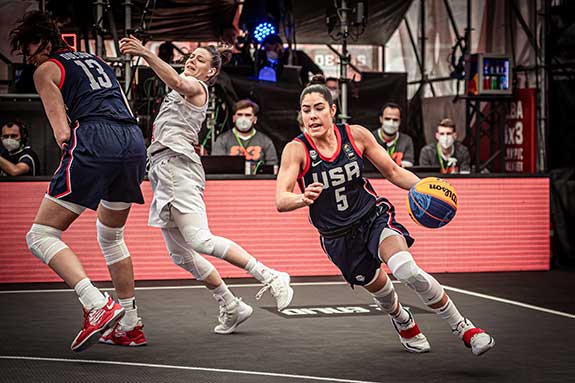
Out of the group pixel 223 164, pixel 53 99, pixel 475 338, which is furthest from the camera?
pixel 223 164

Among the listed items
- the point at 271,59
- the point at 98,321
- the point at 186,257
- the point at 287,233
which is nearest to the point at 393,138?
the point at 287,233

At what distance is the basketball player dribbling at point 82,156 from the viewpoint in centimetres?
557

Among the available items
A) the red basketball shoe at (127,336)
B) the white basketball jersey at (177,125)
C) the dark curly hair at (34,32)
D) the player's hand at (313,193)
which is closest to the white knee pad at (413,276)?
the player's hand at (313,193)

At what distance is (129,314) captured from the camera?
615 centimetres

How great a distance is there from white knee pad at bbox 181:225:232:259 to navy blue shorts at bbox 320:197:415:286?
0.90 metres

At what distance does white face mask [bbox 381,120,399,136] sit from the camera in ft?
38.7

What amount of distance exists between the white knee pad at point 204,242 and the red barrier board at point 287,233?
11.3 feet

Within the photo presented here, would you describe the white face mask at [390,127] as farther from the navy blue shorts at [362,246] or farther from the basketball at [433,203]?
Result: the basketball at [433,203]

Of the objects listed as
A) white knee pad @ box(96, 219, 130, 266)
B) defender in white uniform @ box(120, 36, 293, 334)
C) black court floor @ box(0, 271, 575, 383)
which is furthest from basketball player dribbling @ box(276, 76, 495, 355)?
white knee pad @ box(96, 219, 130, 266)

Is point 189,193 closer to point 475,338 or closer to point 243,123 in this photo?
point 475,338

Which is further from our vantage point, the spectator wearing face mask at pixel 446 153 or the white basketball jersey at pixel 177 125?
the spectator wearing face mask at pixel 446 153

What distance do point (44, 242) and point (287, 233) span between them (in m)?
4.79

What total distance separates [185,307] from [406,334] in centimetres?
258

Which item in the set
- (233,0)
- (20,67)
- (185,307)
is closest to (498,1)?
(233,0)
